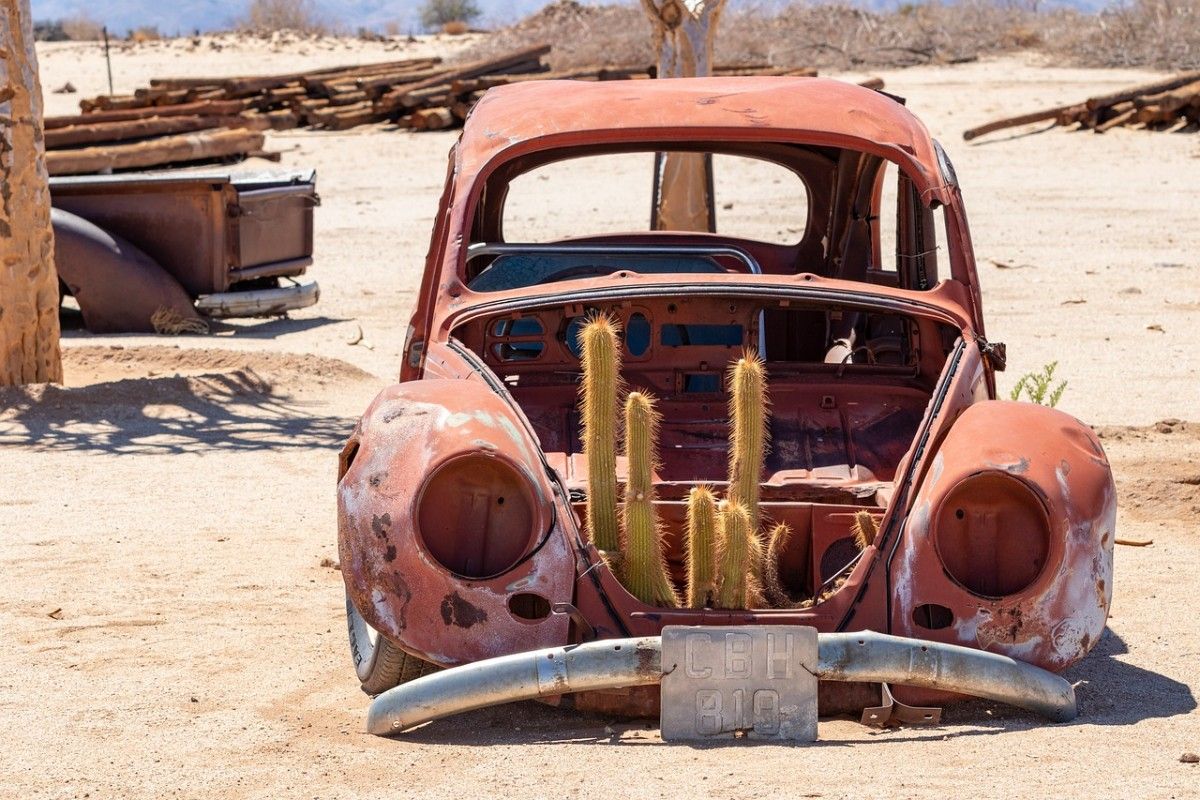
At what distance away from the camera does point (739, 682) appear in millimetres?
4004

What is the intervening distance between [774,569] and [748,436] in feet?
1.39

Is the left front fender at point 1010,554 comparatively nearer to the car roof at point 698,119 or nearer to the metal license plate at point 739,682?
the metal license plate at point 739,682

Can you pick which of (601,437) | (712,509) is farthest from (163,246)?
(712,509)

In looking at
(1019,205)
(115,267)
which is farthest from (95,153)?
(1019,205)

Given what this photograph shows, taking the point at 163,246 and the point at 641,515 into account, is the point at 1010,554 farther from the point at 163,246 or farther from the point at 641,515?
the point at 163,246

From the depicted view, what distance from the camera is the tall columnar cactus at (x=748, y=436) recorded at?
14.3 feet

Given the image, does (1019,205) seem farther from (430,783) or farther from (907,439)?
(430,783)

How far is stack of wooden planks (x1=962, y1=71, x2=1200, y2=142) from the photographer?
69.9ft

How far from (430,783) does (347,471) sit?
3.04 ft

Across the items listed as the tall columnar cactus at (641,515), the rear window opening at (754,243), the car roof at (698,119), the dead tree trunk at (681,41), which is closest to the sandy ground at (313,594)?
the tall columnar cactus at (641,515)

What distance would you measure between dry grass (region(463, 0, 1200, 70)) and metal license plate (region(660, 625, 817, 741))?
82.9ft

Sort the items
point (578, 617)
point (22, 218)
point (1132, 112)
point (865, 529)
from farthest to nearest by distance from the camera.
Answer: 1. point (1132, 112)
2. point (22, 218)
3. point (865, 529)
4. point (578, 617)

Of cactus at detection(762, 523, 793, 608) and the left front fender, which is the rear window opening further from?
the left front fender

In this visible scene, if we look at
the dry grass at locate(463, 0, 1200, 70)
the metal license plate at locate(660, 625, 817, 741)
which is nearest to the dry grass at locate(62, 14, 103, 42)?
the dry grass at locate(463, 0, 1200, 70)
